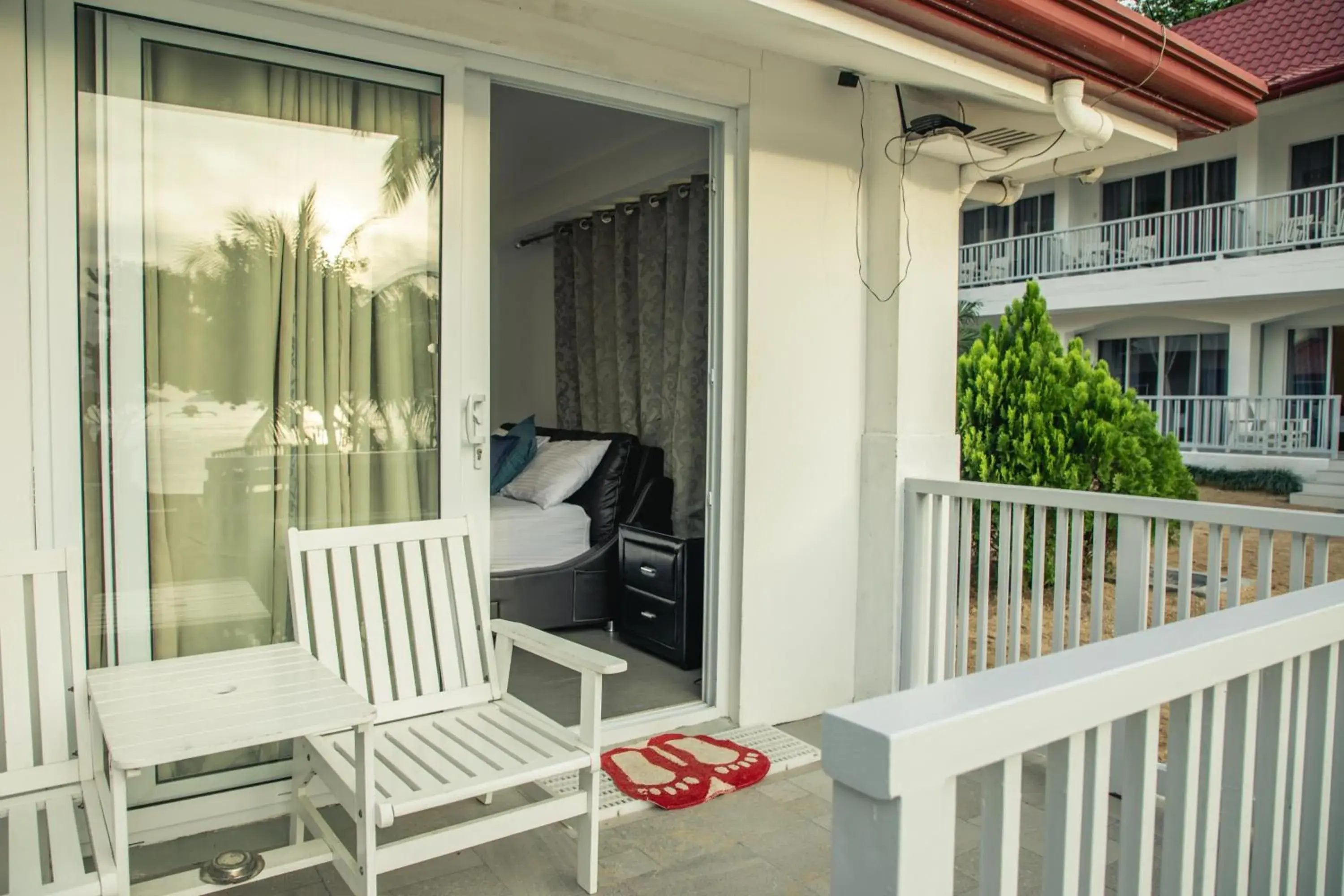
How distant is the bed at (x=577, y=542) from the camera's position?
4406 mm

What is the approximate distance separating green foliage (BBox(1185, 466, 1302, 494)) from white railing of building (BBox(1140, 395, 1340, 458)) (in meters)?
0.44

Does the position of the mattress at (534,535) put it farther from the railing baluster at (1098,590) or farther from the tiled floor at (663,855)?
the railing baluster at (1098,590)

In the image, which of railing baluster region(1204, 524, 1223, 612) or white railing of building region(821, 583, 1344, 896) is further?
railing baluster region(1204, 524, 1223, 612)

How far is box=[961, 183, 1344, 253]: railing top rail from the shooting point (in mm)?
10961

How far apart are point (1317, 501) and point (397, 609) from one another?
11.4 meters

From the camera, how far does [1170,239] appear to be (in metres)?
12.3

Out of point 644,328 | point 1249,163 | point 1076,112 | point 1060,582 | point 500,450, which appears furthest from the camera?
point 1249,163

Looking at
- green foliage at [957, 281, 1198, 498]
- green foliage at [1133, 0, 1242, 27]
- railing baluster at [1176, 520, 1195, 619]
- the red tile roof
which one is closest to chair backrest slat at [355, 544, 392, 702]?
railing baluster at [1176, 520, 1195, 619]

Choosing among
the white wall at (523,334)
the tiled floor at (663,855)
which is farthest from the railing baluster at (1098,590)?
the white wall at (523,334)

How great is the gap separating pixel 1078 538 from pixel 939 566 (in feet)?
1.99

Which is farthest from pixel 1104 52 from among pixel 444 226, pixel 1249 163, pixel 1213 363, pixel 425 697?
pixel 1213 363

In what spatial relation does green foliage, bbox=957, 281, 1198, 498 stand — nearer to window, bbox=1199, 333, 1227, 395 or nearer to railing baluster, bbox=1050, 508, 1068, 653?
railing baluster, bbox=1050, 508, 1068, 653

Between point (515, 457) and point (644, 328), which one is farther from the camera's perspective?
point (515, 457)

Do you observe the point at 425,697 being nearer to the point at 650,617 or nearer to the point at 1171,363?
the point at 650,617
